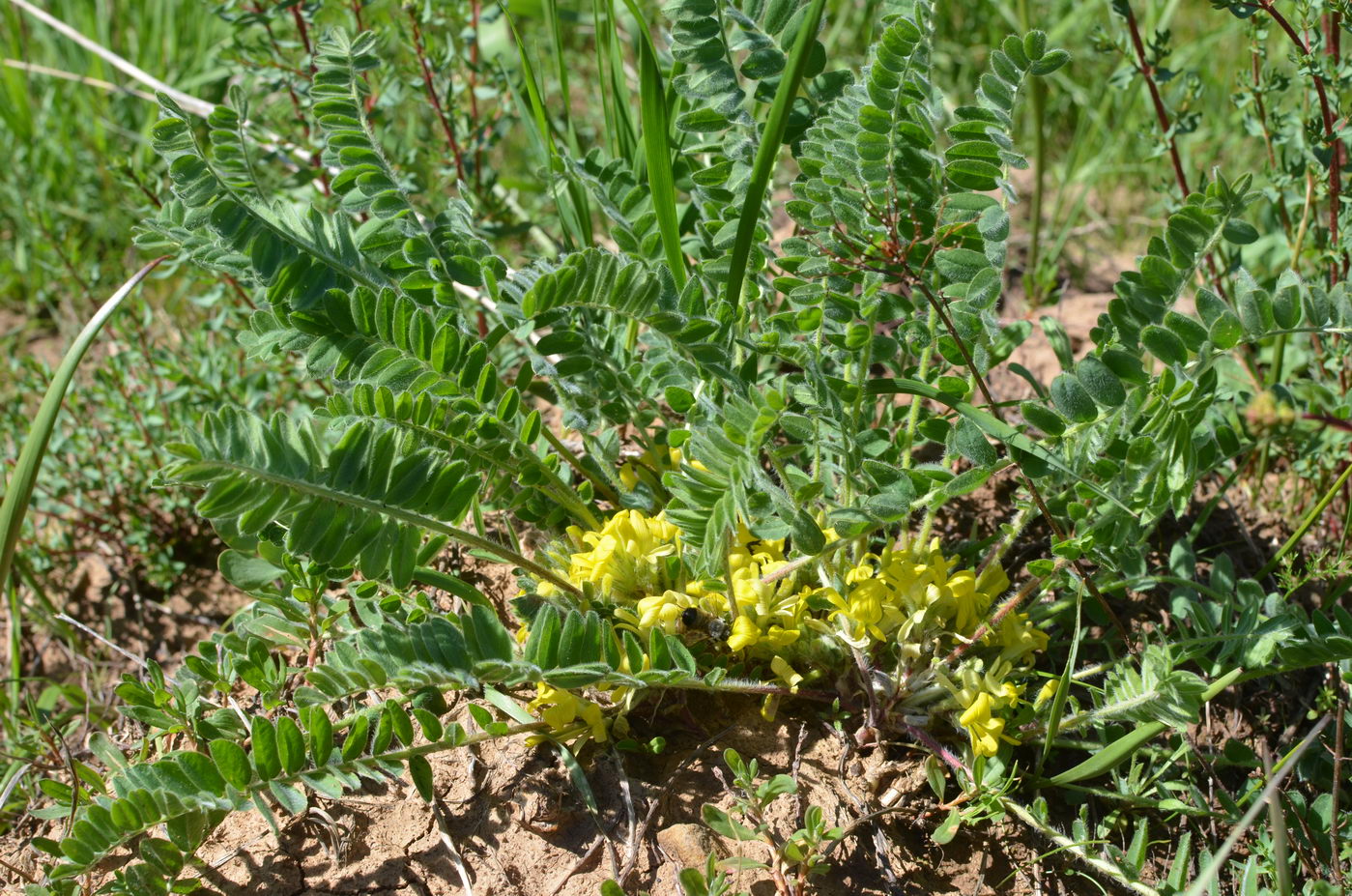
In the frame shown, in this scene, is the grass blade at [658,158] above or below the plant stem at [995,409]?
above

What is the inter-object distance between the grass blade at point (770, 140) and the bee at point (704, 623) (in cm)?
50

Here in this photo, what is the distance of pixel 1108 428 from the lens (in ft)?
5.39

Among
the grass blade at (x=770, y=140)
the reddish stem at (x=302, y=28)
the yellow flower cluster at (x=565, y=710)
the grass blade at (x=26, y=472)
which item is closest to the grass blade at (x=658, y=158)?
the grass blade at (x=770, y=140)

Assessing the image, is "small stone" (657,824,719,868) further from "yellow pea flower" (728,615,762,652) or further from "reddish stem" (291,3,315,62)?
"reddish stem" (291,3,315,62)

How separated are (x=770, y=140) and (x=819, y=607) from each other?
2.29 feet

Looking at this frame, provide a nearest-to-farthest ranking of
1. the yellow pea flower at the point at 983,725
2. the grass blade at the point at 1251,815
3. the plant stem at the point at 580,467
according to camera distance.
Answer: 1. the grass blade at the point at 1251,815
2. the yellow pea flower at the point at 983,725
3. the plant stem at the point at 580,467

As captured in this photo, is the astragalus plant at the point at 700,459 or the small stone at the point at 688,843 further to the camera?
the small stone at the point at 688,843

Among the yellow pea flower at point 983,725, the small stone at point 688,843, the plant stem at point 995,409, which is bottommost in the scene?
the small stone at point 688,843

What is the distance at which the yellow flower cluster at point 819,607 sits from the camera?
175 cm

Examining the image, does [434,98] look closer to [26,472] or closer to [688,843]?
[26,472]

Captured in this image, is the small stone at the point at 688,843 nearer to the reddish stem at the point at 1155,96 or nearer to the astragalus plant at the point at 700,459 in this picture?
the astragalus plant at the point at 700,459

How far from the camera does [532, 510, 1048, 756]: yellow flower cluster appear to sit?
68.8 inches

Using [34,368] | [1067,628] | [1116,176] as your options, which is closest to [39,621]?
[34,368]

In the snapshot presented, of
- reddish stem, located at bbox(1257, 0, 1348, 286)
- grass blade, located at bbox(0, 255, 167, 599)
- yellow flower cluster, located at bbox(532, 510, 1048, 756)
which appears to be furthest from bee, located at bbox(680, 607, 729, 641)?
reddish stem, located at bbox(1257, 0, 1348, 286)
